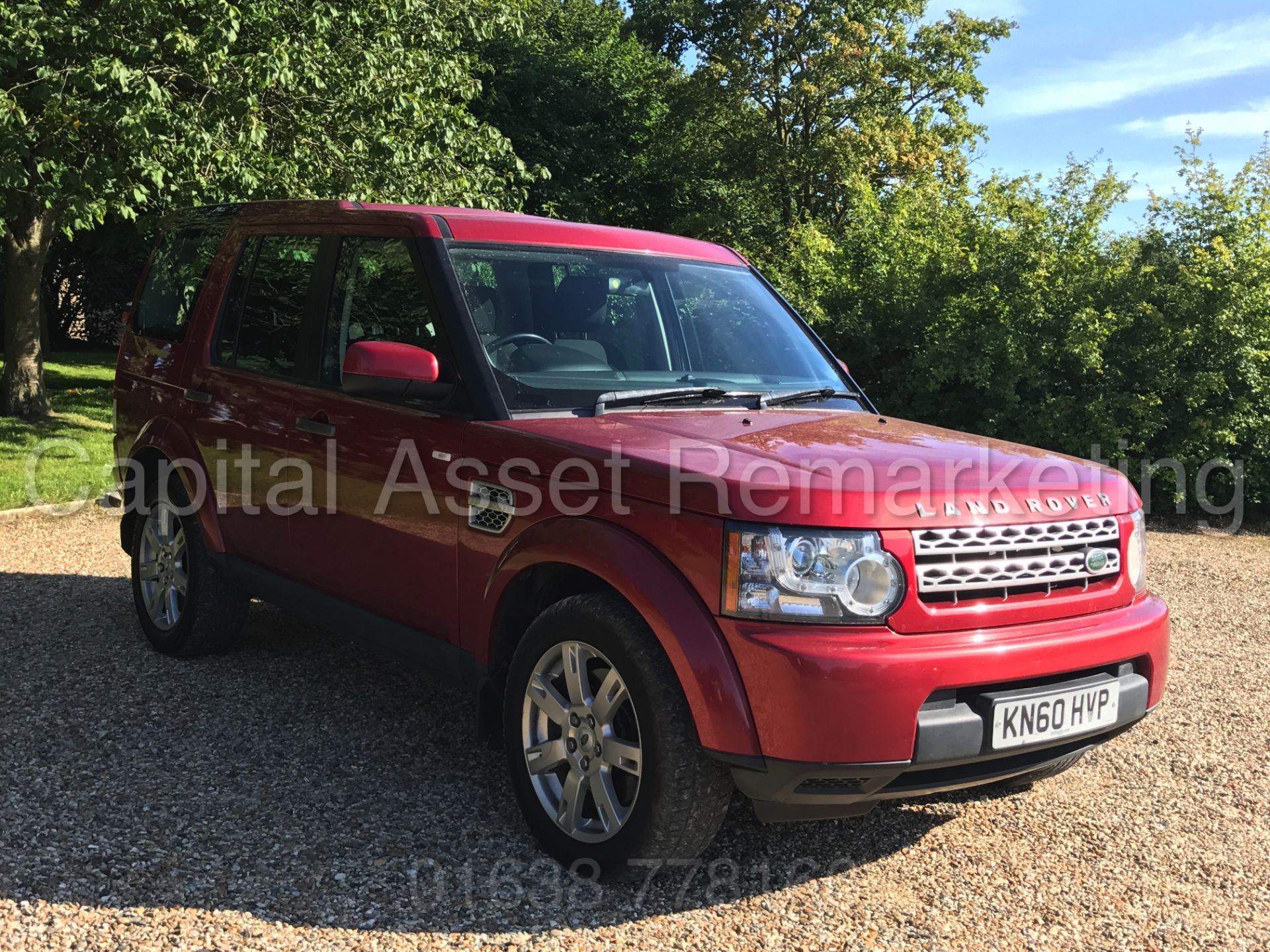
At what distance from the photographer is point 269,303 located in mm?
4988

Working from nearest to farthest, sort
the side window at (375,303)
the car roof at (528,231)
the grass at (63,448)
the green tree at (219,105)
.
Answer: the side window at (375,303), the car roof at (528,231), the green tree at (219,105), the grass at (63,448)

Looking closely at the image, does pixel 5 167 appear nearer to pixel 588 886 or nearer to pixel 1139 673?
pixel 588 886

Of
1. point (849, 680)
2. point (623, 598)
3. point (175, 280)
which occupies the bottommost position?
point (849, 680)

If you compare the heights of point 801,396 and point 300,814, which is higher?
point 801,396

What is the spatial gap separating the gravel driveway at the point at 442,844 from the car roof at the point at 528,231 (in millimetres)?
1993

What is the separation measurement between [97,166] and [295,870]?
30.8ft

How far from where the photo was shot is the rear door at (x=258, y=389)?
468 centimetres

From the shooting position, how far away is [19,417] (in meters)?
15.3

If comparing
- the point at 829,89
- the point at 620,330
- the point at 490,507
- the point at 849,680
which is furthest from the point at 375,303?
the point at 829,89

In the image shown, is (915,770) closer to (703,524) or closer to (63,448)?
(703,524)

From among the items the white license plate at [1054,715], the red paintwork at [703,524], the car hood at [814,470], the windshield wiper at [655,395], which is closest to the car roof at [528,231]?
the red paintwork at [703,524]

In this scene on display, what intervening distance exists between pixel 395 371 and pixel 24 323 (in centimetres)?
1417

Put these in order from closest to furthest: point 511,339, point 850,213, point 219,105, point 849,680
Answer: point 849,680
point 511,339
point 219,105
point 850,213

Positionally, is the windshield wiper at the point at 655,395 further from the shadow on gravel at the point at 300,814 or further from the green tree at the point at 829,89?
A: the green tree at the point at 829,89
